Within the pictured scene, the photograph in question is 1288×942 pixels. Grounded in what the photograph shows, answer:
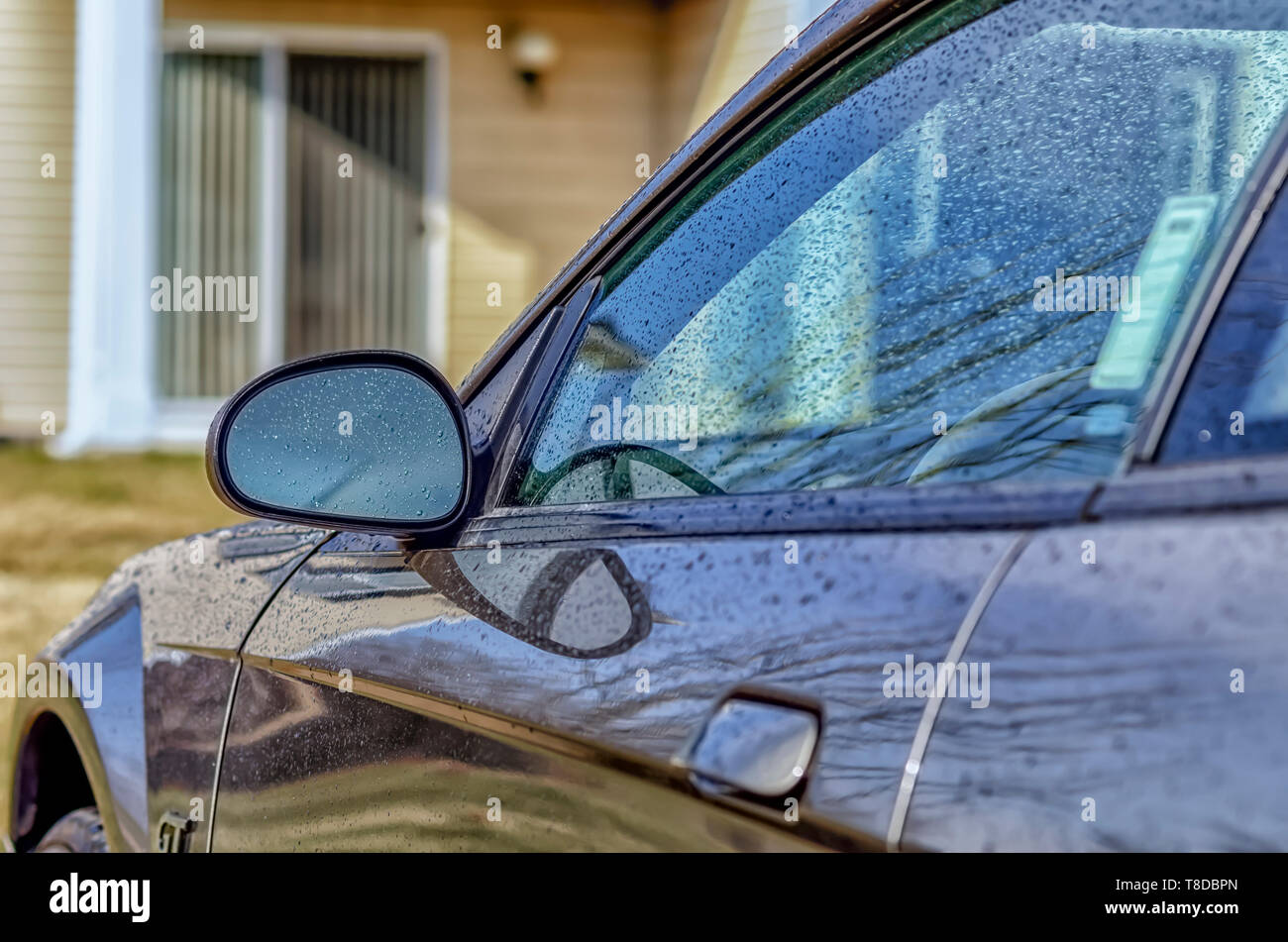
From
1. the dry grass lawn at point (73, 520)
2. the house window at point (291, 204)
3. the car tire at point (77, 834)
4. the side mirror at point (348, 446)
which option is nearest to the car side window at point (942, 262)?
the side mirror at point (348, 446)

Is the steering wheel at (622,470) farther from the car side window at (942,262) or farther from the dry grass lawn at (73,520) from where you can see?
the dry grass lawn at (73,520)

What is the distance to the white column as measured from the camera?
9.76 meters

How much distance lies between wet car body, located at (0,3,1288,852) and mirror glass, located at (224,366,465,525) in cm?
6

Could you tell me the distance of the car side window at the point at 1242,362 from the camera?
994 mm

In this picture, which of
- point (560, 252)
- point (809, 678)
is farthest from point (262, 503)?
point (560, 252)

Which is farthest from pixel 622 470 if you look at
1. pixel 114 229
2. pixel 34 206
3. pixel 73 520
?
pixel 34 206

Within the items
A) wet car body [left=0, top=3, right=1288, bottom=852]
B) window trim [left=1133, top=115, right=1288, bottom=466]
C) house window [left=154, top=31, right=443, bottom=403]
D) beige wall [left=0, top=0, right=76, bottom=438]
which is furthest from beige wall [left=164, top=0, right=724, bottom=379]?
window trim [left=1133, top=115, right=1288, bottom=466]

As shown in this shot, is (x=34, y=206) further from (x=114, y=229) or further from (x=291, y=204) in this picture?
(x=291, y=204)

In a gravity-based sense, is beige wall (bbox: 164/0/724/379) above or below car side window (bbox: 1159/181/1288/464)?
above

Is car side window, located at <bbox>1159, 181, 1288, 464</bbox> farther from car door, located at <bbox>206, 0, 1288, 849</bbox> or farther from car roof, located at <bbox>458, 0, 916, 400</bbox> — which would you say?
car roof, located at <bbox>458, 0, 916, 400</bbox>

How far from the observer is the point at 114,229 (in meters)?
9.83

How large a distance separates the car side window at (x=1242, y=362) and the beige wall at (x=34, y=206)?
34.4ft

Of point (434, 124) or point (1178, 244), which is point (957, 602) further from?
point (434, 124)

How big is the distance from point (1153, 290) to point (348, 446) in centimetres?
92
